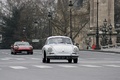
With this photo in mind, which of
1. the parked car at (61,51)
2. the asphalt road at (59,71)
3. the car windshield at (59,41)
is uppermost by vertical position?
the car windshield at (59,41)

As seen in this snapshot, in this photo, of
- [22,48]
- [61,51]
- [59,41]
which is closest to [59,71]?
[61,51]

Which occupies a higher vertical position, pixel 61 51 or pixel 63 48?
pixel 63 48

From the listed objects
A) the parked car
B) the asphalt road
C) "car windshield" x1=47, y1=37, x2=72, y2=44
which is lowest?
the asphalt road

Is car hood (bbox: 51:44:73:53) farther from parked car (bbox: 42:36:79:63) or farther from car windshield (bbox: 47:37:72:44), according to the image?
car windshield (bbox: 47:37:72:44)

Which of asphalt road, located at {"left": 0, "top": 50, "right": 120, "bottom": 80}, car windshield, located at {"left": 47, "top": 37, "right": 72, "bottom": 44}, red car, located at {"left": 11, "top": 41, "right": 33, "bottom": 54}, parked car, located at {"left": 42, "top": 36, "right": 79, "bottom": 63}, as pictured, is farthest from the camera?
red car, located at {"left": 11, "top": 41, "right": 33, "bottom": 54}

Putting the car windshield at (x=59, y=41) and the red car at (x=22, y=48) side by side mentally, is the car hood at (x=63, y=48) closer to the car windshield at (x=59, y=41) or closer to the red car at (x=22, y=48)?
the car windshield at (x=59, y=41)

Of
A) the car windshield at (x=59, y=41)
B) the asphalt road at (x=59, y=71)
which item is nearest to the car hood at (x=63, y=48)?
the car windshield at (x=59, y=41)

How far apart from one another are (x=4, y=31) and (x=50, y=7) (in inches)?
476

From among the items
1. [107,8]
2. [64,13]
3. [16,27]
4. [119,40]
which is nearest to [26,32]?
[16,27]

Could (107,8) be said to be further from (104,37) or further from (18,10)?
(18,10)

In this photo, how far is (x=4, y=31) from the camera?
123562mm

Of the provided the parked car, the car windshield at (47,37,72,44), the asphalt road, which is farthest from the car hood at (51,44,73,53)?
the asphalt road

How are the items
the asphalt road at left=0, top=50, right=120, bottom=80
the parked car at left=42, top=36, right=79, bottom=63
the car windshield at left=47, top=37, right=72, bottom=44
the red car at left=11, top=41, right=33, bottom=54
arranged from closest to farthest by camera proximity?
1. the asphalt road at left=0, top=50, right=120, bottom=80
2. the parked car at left=42, top=36, right=79, bottom=63
3. the car windshield at left=47, top=37, right=72, bottom=44
4. the red car at left=11, top=41, right=33, bottom=54

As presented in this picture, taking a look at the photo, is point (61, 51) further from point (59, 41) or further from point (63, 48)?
point (59, 41)
